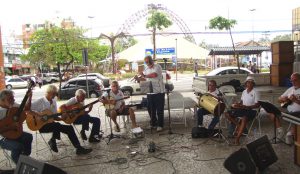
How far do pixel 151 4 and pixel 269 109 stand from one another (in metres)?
41.6

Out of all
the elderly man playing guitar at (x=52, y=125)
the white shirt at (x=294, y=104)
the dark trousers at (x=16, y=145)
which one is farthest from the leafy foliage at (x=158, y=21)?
the dark trousers at (x=16, y=145)

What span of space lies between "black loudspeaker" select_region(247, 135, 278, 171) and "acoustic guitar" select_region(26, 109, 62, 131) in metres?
3.45

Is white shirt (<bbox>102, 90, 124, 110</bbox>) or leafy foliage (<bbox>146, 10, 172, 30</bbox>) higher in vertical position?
leafy foliage (<bbox>146, 10, 172, 30</bbox>)

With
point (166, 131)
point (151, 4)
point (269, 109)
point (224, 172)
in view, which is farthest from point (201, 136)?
point (151, 4)

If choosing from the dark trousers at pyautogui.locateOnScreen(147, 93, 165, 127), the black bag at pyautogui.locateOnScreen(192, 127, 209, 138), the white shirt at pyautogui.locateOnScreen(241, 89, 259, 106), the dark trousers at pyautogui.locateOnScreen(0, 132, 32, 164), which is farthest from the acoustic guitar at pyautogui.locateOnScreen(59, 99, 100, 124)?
the white shirt at pyautogui.locateOnScreen(241, 89, 259, 106)

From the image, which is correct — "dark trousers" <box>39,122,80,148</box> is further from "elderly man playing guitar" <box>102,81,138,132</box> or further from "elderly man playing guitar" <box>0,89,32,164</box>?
"elderly man playing guitar" <box>102,81,138,132</box>

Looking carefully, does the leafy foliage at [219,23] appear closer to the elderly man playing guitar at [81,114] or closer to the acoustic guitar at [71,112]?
the elderly man playing guitar at [81,114]

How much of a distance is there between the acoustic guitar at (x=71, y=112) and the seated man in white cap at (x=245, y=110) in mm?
2843

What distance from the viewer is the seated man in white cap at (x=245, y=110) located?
601 centimetres

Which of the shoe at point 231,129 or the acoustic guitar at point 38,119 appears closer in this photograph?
the acoustic guitar at point 38,119

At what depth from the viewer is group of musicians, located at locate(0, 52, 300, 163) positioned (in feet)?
16.3

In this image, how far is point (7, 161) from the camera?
229 inches

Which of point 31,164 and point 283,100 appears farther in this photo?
point 283,100

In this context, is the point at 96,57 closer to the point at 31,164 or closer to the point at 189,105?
the point at 189,105
